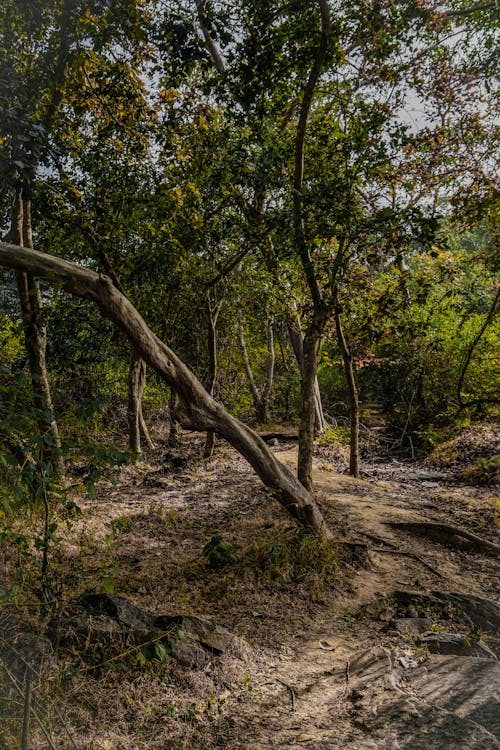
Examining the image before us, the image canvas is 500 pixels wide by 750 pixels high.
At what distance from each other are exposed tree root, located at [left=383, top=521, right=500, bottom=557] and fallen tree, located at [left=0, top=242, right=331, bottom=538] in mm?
1519

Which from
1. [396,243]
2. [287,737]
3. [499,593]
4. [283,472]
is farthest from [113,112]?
[499,593]

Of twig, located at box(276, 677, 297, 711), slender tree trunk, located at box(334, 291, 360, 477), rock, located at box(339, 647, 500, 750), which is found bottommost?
twig, located at box(276, 677, 297, 711)

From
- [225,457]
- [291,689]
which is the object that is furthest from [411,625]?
[225,457]

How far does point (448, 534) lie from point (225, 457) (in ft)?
17.5

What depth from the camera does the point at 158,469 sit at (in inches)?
390

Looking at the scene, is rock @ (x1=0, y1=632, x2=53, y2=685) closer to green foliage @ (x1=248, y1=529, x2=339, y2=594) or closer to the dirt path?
the dirt path

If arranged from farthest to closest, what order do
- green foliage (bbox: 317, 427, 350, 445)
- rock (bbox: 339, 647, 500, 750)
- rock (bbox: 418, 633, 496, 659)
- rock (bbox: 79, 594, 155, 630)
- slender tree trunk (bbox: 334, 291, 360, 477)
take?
1. green foliage (bbox: 317, 427, 350, 445)
2. slender tree trunk (bbox: 334, 291, 360, 477)
3. rock (bbox: 418, 633, 496, 659)
4. rock (bbox: 79, 594, 155, 630)
5. rock (bbox: 339, 647, 500, 750)

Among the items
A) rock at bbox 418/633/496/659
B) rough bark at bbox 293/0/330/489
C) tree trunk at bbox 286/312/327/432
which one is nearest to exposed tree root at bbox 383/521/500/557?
rough bark at bbox 293/0/330/489

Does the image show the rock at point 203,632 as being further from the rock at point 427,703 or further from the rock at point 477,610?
the rock at point 477,610

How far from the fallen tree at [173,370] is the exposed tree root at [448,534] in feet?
4.98

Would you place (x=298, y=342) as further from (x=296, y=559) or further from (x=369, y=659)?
(x=369, y=659)

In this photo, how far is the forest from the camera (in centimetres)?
318

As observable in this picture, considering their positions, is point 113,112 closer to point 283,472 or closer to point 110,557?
point 283,472

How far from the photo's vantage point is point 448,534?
663 centimetres
